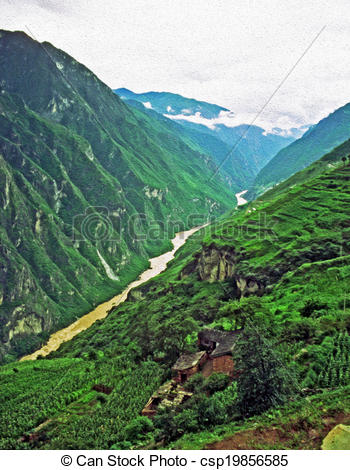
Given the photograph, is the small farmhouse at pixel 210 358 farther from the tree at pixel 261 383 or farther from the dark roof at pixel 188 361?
the tree at pixel 261 383

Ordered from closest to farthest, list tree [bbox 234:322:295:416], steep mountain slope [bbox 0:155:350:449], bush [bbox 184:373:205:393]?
tree [bbox 234:322:295:416] → steep mountain slope [bbox 0:155:350:449] → bush [bbox 184:373:205:393]

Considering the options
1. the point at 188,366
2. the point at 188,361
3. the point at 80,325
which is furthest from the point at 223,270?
the point at 80,325

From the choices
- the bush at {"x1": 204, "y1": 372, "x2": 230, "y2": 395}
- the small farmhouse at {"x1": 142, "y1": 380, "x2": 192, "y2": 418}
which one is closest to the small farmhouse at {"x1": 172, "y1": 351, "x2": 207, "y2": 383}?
the small farmhouse at {"x1": 142, "y1": 380, "x2": 192, "y2": 418}

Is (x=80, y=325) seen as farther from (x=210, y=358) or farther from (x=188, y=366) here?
(x=210, y=358)

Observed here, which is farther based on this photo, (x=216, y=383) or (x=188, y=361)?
(x=188, y=361)

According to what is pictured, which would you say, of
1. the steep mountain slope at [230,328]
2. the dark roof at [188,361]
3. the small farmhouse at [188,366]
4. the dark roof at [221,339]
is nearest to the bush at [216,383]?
the steep mountain slope at [230,328]

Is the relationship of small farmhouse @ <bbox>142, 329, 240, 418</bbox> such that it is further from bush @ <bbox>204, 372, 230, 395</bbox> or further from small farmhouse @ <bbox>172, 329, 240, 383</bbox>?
bush @ <bbox>204, 372, 230, 395</bbox>
